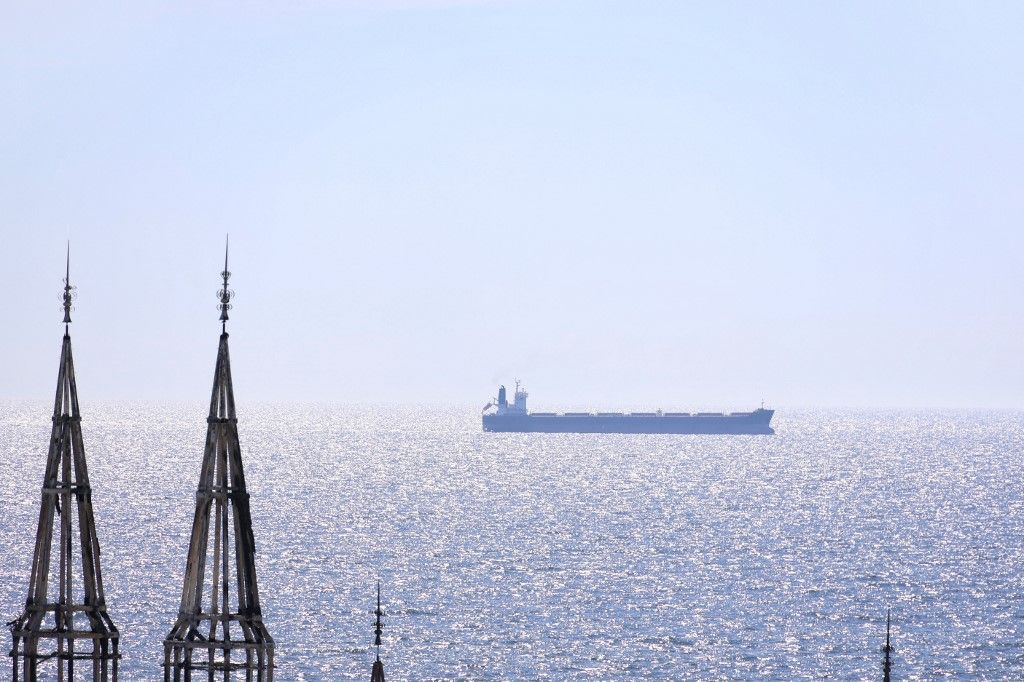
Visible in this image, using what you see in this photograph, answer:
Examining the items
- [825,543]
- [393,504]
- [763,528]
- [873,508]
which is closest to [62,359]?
[825,543]

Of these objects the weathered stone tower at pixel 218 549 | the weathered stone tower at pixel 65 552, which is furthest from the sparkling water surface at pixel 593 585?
the weathered stone tower at pixel 218 549


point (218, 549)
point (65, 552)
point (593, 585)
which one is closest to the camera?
point (218, 549)

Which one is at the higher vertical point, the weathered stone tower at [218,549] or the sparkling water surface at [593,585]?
the weathered stone tower at [218,549]

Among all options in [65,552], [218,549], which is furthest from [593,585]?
[218,549]

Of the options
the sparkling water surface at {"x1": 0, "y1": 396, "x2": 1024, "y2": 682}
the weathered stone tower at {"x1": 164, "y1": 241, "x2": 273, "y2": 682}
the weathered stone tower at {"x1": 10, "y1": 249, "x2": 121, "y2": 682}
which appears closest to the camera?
the weathered stone tower at {"x1": 164, "y1": 241, "x2": 273, "y2": 682}

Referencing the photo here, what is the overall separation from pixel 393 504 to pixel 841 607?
84924 mm

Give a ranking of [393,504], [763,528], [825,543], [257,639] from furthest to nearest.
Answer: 1. [393,504]
2. [763,528]
3. [825,543]
4. [257,639]

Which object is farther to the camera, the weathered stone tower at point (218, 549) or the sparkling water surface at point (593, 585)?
the sparkling water surface at point (593, 585)

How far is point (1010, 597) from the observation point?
108062 millimetres

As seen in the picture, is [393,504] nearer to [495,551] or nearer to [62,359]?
[495,551]

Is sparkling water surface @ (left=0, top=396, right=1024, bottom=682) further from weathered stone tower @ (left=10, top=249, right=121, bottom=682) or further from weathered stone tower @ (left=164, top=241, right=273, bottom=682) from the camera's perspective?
weathered stone tower @ (left=164, top=241, right=273, bottom=682)

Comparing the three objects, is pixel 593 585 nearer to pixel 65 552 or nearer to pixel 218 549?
pixel 65 552

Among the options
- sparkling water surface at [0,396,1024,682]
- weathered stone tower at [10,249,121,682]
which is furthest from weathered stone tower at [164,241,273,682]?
sparkling water surface at [0,396,1024,682]

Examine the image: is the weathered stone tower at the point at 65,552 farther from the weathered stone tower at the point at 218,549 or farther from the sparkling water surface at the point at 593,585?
the sparkling water surface at the point at 593,585
